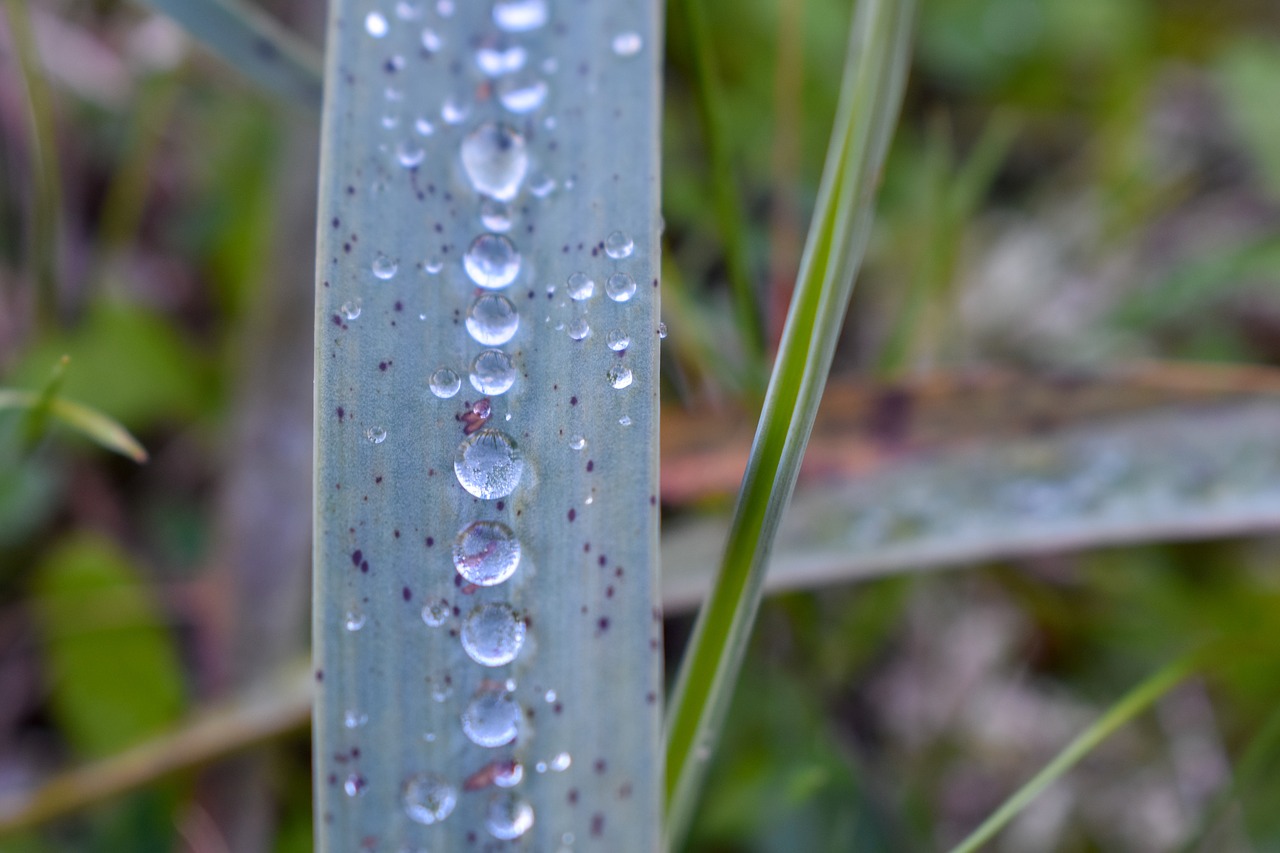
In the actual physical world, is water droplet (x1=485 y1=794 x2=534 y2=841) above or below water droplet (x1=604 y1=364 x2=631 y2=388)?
below

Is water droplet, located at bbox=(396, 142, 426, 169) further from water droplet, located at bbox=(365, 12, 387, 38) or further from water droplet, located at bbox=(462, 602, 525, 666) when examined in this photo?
water droplet, located at bbox=(462, 602, 525, 666)

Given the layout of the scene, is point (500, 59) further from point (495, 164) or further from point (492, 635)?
point (492, 635)

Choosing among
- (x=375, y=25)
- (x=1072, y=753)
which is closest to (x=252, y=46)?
(x=375, y=25)

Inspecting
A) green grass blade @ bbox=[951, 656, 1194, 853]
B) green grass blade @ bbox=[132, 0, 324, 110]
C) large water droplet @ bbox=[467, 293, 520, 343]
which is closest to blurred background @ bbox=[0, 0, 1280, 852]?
green grass blade @ bbox=[951, 656, 1194, 853]

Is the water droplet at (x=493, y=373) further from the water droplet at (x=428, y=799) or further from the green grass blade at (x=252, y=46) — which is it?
the green grass blade at (x=252, y=46)

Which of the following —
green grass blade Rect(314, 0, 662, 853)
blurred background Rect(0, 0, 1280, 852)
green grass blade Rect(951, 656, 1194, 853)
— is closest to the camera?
green grass blade Rect(314, 0, 662, 853)

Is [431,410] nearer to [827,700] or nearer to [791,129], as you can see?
[827,700]

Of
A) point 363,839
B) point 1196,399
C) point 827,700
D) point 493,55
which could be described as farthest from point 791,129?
point 363,839
